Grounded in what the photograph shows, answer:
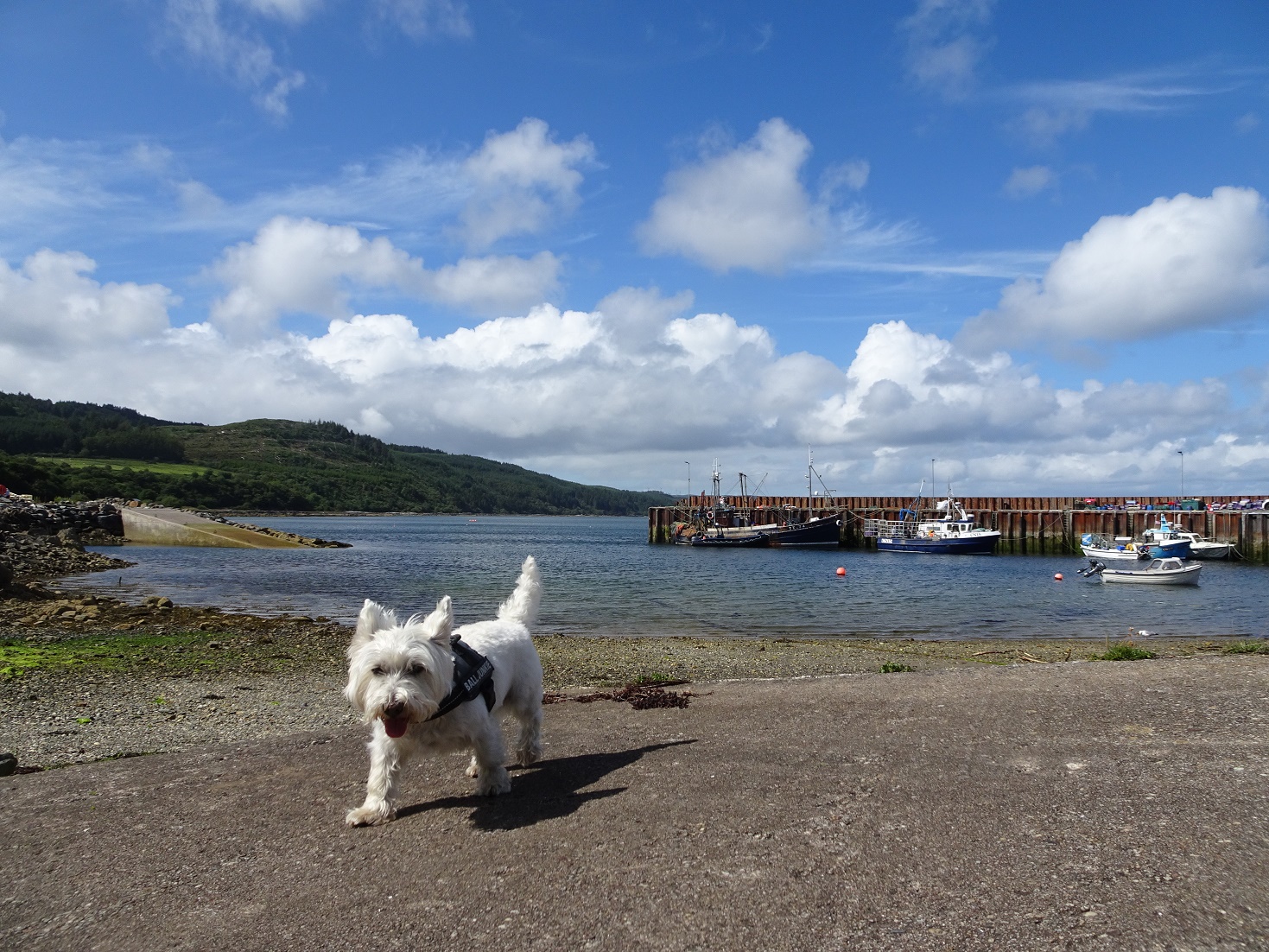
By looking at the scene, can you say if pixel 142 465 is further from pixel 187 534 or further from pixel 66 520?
pixel 66 520

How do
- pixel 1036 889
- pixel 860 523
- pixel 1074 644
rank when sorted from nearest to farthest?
pixel 1036 889 < pixel 1074 644 < pixel 860 523

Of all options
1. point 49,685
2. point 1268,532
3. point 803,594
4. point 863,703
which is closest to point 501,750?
point 863,703

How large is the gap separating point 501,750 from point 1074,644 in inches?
752

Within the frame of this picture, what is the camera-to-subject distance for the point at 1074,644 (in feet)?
67.3

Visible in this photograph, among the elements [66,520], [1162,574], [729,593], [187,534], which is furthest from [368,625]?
[187,534]

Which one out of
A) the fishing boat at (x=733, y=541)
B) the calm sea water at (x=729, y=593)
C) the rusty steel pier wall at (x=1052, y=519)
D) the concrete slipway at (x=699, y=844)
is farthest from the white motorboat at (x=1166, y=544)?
the concrete slipway at (x=699, y=844)

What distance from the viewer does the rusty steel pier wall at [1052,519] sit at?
6569cm

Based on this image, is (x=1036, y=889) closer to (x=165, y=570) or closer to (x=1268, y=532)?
(x=165, y=570)

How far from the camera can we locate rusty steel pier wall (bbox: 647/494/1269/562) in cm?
6569

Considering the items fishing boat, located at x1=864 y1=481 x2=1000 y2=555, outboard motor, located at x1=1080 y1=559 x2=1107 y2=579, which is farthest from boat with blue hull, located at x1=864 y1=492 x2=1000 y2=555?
outboard motor, located at x1=1080 y1=559 x2=1107 y2=579

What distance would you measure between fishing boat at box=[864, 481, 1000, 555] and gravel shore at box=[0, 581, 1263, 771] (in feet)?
176

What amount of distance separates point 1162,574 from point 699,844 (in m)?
44.1

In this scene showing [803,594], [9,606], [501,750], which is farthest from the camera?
[803,594]

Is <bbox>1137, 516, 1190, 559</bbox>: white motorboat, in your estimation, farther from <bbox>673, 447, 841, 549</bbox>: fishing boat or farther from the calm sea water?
<bbox>673, 447, 841, 549</bbox>: fishing boat
